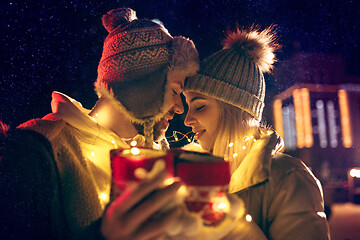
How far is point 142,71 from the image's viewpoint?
166 cm

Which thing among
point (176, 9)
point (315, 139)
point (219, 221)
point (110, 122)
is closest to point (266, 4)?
point (176, 9)

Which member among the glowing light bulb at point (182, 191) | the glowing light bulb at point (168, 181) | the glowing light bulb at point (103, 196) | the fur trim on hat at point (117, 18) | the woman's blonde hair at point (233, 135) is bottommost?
the glowing light bulb at point (103, 196)

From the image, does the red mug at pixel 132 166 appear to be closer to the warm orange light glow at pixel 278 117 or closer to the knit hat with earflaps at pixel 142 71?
the knit hat with earflaps at pixel 142 71

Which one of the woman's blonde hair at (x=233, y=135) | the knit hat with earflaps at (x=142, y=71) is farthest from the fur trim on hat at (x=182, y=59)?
the woman's blonde hair at (x=233, y=135)

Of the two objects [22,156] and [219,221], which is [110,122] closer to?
[22,156]

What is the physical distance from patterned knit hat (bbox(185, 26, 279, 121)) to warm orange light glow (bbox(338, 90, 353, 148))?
8014mm

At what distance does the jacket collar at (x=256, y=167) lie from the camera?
1395 mm

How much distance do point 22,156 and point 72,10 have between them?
194 cm

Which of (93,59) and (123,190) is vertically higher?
(93,59)

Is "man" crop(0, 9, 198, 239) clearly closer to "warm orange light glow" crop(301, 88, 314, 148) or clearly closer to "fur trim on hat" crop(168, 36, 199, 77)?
"fur trim on hat" crop(168, 36, 199, 77)

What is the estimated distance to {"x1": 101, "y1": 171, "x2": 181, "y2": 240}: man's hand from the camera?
29.6 inches

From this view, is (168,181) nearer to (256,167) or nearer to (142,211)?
(142,211)

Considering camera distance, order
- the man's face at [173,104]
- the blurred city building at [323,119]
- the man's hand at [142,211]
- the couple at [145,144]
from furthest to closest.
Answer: the blurred city building at [323,119] → the man's face at [173,104] → the couple at [145,144] → the man's hand at [142,211]

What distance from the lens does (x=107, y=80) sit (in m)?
1.71
